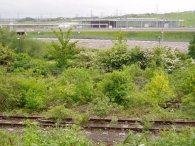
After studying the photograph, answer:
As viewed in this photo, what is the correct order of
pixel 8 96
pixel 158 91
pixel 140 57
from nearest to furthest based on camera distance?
pixel 8 96 < pixel 158 91 < pixel 140 57

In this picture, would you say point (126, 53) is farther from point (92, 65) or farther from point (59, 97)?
point (59, 97)

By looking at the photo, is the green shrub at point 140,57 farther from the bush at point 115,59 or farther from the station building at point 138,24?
the station building at point 138,24

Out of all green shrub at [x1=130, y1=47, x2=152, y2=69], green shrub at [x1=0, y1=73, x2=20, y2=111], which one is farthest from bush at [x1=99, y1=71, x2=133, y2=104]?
green shrub at [x1=130, y1=47, x2=152, y2=69]

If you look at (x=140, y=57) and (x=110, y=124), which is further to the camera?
(x=140, y=57)

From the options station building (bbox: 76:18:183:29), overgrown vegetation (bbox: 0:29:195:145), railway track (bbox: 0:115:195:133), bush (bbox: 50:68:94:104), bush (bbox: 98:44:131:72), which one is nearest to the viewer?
railway track (bbox: 0:115:195:133)

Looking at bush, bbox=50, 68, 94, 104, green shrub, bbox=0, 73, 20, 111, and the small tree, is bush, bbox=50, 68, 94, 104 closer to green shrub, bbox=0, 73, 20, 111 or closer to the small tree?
green shrub, bbox=0, 73, 20, 111

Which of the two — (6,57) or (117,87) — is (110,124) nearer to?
(117,87)

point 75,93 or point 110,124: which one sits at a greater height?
point 75,93

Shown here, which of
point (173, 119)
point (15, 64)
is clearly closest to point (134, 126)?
point (173, 119)

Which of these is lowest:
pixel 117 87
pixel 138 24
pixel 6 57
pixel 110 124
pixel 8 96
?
pixel 110 124

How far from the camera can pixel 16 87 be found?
15406 mm

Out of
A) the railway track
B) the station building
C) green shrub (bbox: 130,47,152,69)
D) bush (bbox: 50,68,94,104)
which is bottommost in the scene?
the railway track

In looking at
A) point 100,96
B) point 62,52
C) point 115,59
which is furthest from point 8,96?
point 115,59

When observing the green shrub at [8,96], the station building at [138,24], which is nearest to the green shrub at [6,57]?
the green shrub at [8,96]
